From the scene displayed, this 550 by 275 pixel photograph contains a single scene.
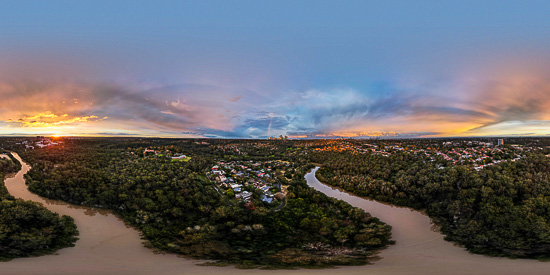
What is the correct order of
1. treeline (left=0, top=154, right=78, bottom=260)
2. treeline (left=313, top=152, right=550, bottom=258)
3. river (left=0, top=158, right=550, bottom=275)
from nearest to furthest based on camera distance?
river (left=0, top=158, right=550, bottom=275)
treeline (left=0, top=154, right=78, bottom=260)
treeline (left=313, top=152, right=550, bottom=258)

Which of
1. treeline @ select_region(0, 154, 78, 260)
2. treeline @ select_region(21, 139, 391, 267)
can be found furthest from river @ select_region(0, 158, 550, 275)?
treeline @ select_region(21, 139, 391, 267)

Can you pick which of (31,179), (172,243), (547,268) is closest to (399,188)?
(547,268)

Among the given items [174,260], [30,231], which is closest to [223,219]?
[174,260]

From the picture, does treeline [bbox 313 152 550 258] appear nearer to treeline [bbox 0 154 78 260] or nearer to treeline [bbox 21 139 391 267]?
treeline [bbox 21 139 391 267]

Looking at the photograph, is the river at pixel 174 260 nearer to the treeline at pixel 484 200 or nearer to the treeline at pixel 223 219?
the treeline at pixel 223 219

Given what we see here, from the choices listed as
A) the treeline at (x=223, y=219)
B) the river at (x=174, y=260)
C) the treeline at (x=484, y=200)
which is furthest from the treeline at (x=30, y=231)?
the treeline at (x=484, y=200)

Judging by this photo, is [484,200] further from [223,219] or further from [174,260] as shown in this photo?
[174,260]
